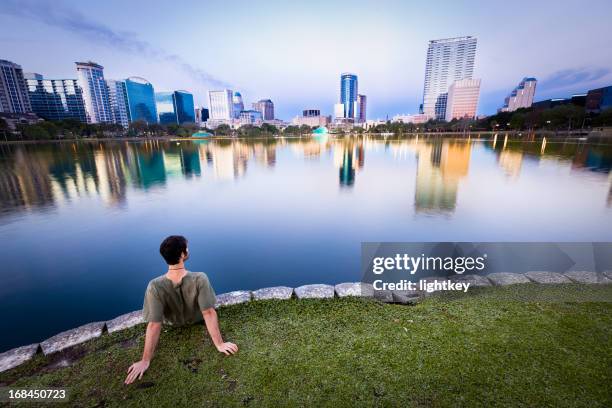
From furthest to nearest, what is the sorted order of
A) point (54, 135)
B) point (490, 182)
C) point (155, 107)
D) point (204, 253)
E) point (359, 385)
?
1. point (155, 107)
2. point (54, 135)
3. point (490, 182)
4. point (204, 253)
5. point (359, 385)

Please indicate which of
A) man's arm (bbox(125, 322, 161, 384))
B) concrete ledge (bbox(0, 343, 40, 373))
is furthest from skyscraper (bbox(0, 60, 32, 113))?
man's arm (bbox(125, 322, 161, 384))

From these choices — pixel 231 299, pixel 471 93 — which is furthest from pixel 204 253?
pixel 471 93

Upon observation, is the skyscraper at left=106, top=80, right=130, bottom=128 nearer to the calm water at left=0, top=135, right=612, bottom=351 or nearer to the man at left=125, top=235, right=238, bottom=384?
the calm water at left=0, top=135, right=612, bottom=351

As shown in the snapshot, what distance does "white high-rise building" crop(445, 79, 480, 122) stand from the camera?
449ft

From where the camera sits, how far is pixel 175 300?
319cm

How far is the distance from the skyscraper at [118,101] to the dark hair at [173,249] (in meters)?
174

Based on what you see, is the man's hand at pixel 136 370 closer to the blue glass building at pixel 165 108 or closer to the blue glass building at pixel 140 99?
the blue glass building at pixel 140 99

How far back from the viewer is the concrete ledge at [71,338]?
3309mm

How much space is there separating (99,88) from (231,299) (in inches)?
6940

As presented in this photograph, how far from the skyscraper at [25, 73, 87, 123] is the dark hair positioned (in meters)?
154

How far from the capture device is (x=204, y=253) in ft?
23.7

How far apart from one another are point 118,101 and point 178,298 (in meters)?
185

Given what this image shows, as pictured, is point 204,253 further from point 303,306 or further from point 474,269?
point 474,269

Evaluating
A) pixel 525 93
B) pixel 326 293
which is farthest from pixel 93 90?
pixel 525 93
